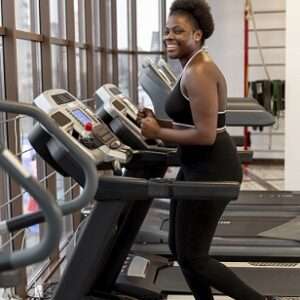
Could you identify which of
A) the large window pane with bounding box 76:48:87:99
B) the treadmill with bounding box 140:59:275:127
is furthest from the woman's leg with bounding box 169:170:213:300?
the large window pane with bounding box 76:48:87:99

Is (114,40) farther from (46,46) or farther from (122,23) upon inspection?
(46,46)

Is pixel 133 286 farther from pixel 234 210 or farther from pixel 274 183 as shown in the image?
pixel 274 183

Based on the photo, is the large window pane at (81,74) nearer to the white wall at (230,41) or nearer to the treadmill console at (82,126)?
the treadmill console at (82,126)

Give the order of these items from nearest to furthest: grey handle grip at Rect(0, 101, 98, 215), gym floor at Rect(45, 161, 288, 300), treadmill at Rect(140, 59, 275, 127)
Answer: grey handle grip at Rect(0, 101, 98, 215) → treadmill at Rect(140, 59, 275, 127) → gym floor at Rect(45, 161, 288, 300)

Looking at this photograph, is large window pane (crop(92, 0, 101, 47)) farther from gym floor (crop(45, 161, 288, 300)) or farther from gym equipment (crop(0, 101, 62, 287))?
gym equipment (crop(0, 101, 62, 287))

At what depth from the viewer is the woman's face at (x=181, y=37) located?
2.66 m

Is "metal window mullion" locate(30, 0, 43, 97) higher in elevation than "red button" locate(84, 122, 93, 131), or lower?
higher

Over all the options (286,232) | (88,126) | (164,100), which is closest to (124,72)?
(164,100)

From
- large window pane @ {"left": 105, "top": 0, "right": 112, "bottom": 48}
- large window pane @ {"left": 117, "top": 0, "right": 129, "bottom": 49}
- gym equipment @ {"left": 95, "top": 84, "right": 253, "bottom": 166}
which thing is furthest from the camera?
large window pane @ {"left": 117, "top": 0, "right": 129, "bottom": 49}

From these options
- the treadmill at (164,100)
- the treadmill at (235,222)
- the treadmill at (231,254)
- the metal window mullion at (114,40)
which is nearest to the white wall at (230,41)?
the metal window mullion at (114,40)

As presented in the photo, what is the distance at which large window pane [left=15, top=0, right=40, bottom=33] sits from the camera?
4027 mm

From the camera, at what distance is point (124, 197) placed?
2.43 meters

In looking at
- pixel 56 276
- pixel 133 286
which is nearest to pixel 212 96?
pixel 133 286

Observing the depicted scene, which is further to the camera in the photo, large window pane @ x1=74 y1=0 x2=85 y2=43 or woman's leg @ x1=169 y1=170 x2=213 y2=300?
large window pane @ x1=74 y1=0 x2=85 y2=43
